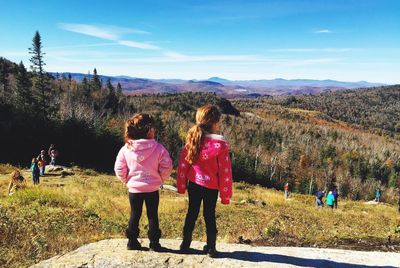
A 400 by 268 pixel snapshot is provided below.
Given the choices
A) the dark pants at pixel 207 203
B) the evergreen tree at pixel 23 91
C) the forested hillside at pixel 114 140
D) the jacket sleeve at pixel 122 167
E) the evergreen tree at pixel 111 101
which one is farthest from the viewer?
the evergreen tree at pixel 111 101

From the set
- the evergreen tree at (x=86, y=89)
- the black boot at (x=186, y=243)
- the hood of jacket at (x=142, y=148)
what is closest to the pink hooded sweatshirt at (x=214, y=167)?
the hood of jacket at (x=142, y=148)

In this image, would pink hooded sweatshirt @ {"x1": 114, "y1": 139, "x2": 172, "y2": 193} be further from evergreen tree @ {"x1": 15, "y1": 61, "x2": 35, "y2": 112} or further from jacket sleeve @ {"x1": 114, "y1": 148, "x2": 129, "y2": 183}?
evergreen tree @ {"x1": 15, "y1": 61, "x2": 35, "y2": 112}

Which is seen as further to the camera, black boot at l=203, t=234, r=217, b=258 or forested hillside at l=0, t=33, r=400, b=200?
forested hillside at l=0, t=33, r=400, b=200

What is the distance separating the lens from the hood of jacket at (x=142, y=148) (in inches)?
217

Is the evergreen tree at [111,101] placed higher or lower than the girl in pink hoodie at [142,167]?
lower

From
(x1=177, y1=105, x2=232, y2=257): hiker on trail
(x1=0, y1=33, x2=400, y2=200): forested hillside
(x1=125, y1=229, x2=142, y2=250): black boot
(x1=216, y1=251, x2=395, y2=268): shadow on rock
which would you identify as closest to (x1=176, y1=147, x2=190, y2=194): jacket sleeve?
(x1=177, y1=105, x2=232, y2=257): hiker on trail

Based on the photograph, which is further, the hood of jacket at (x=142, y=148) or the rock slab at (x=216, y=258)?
the hood of jacket at (x=142, y=148)

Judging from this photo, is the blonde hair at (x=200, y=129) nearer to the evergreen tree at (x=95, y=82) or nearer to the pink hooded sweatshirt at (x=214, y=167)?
the pink hooded sweatshirt at (x=214, y=167)

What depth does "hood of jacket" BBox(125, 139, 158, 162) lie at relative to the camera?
5.52 meters

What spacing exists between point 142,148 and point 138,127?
1.03 ft

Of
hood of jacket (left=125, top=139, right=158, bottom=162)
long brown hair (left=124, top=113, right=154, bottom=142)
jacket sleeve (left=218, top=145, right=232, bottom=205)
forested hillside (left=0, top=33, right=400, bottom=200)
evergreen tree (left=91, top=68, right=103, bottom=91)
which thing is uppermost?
evergreen tree (left=91, top=68, right=103, bottom=91)

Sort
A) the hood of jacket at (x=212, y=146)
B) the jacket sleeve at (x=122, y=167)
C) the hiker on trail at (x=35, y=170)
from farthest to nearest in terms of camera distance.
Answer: the hiker on trail at (x=35, y=170) → the jacket sleeve at (x=122, y=167) → the hood of jacket at (x=212, y=146)

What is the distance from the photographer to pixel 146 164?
5.58m

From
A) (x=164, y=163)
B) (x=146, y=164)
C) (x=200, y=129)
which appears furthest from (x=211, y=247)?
(x=200, y=129)
